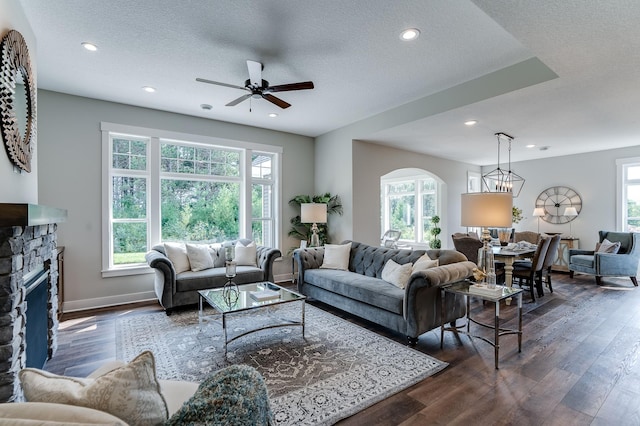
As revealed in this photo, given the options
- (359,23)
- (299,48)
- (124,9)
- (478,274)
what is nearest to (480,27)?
(359,23)

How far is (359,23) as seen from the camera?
2547 mm

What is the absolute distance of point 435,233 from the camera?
25.0 ft

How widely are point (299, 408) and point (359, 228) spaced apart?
3693mm

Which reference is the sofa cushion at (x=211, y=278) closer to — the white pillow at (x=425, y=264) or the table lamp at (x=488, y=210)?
the white pillow at (x=425, y=264)

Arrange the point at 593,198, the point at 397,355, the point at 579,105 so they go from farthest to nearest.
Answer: the point at 593,198 < the point at 579,105 < the point at 397,355

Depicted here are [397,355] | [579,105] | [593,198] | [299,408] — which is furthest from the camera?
[593,198]

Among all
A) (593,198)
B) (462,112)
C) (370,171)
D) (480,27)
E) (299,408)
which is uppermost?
(480,27)

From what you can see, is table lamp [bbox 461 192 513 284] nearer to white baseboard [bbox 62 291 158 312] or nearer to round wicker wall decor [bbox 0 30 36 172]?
round wicker wall decor [bbox 0 30 36 172]

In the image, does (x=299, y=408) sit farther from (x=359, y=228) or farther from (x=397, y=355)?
(x=359, y=228)

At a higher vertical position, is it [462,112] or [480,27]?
[480,27]

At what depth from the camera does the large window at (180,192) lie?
178 inches

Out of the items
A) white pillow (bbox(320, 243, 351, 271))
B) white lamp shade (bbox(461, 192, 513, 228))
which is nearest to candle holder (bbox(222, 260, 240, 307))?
white pillow (bbox(320, 243, 351, 271))

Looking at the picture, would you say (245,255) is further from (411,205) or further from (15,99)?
Result: (411,205)

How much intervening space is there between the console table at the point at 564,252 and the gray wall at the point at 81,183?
8050 mm
